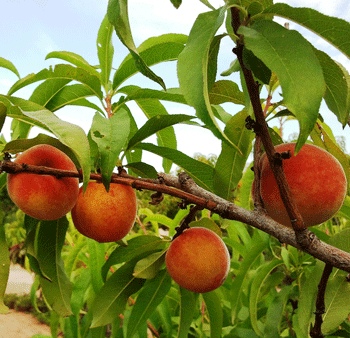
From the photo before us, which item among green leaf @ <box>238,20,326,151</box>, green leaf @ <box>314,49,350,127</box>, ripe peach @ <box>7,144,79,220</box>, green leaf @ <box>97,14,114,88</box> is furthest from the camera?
green leaf @ <box>97,14,114,88</box>

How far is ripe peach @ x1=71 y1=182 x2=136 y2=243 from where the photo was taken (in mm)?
755

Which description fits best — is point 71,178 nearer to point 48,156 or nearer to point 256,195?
point 48,156

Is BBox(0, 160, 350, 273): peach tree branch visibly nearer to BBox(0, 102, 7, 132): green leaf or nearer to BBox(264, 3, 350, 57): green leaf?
BBox(0, 102, 7, 132): green leaf

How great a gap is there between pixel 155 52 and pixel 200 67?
0.62m

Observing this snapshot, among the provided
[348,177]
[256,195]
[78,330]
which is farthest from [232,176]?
[78,330]

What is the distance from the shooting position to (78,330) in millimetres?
1391

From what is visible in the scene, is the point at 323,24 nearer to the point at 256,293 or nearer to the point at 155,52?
the point at 155,52

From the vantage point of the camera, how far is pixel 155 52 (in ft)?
3.32

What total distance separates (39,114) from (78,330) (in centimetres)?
113

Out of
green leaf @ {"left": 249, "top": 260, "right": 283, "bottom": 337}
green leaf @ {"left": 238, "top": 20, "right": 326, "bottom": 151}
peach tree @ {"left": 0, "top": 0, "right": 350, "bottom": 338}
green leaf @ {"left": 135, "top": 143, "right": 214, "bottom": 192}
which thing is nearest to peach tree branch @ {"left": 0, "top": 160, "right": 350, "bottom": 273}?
peach tree @ {"left": 0, "top": 0, "right": 350, "bottom": 338}

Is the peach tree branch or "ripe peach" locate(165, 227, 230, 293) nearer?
the peach tree branch

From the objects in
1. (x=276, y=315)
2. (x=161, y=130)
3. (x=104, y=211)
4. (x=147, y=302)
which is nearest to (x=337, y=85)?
(x=104, y=211)

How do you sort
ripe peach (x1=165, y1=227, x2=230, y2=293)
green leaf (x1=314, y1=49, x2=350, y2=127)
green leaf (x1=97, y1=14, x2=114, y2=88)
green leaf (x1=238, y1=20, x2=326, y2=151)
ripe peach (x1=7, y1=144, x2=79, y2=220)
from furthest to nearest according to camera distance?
green leaf (x1=97, y1=14, x2=114, y2=88), ripe peach (x1=165, y1=227, x2=230, y2=293), ripe peach (x1=7, y1=144, x2=79, y2=220), green leaf (x1=314, y1=49, x2=350, y2=127), green leaf (x1=238, y1=20, x2=326, y2=151)

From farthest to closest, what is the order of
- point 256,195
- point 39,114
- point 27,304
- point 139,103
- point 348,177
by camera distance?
point 27,304 < point 139,103 < point 348,177 < point 256,195 < point 39,114
